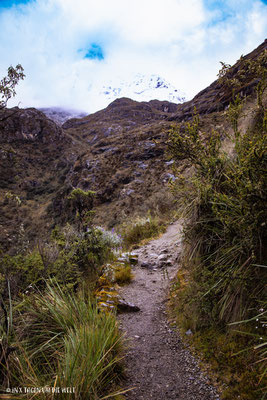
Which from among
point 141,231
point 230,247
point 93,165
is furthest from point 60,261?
point 93,165

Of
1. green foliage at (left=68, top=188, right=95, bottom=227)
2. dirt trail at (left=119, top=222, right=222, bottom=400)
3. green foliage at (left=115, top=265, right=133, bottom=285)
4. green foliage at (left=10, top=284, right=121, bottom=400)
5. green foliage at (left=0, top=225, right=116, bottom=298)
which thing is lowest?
dirt trail at (left=119, top=222, right=222, bottom=400)

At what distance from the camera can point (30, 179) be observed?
50219 millimetres

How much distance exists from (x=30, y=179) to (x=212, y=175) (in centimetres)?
5325

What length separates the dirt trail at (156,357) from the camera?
1.96 meters

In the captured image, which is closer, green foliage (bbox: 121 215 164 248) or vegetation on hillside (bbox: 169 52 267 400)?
vegetation on hillside (bbox: 169 52 267 400)

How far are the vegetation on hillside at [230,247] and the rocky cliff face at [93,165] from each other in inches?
15.7

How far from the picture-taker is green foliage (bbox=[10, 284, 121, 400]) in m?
1.62

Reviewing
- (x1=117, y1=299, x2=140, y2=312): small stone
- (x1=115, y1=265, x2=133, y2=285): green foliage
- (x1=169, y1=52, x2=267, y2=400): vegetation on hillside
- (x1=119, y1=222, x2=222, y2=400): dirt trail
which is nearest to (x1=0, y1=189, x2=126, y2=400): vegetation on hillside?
(x1=119, y1=222, x2=222, y2=400): dirt trail

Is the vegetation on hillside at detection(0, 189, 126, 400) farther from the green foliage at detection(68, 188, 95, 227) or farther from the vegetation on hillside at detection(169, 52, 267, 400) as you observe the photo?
the vegetation on hillside at detection(169, 52, 267, 400)

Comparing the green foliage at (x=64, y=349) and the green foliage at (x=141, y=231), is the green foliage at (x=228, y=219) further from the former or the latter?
the green foliage at (x=141, y=231)

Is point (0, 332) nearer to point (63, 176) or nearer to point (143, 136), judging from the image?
point (143, 136)

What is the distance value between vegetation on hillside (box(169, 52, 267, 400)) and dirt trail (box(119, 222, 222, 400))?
0.24m

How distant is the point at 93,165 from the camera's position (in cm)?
3234

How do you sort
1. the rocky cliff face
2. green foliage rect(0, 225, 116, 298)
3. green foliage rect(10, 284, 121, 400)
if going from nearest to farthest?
green foliage rect(10, 284, 121, 400) < green foliage rect(0, 225, 116, 298) < the rocky cliff face
